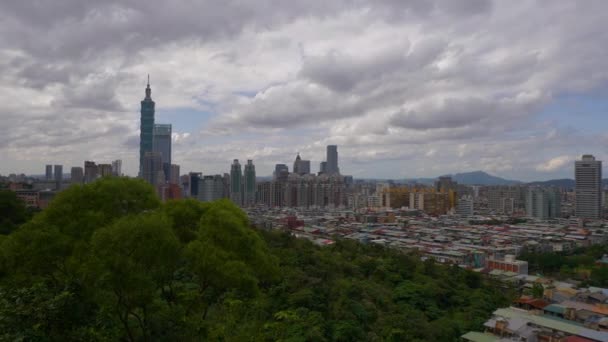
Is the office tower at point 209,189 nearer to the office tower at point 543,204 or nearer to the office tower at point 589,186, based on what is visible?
the office tower at point 543,204

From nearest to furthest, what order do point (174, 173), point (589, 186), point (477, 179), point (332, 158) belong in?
point (589, 186)
point (174, 173)
point (332, 158)
point (477, 179)

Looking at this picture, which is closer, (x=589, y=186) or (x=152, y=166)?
(x=589, y=186)

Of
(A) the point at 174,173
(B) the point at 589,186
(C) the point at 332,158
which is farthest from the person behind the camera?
(C) the point at 332,158

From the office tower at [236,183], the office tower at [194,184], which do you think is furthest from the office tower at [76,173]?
the office tower at [236,183]

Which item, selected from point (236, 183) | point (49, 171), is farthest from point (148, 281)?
point (49, 171)

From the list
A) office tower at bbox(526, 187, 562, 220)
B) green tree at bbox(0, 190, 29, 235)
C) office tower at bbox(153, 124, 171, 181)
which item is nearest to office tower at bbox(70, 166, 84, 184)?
office tower at bbox(153, 124, 171, 181)

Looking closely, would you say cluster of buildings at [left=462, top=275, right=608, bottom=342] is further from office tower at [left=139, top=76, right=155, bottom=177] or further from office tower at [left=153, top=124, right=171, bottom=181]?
office tower at [left=153, top=124, right=171, bottom=181]

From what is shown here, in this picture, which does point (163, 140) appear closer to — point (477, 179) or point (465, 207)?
point (465, 207)
